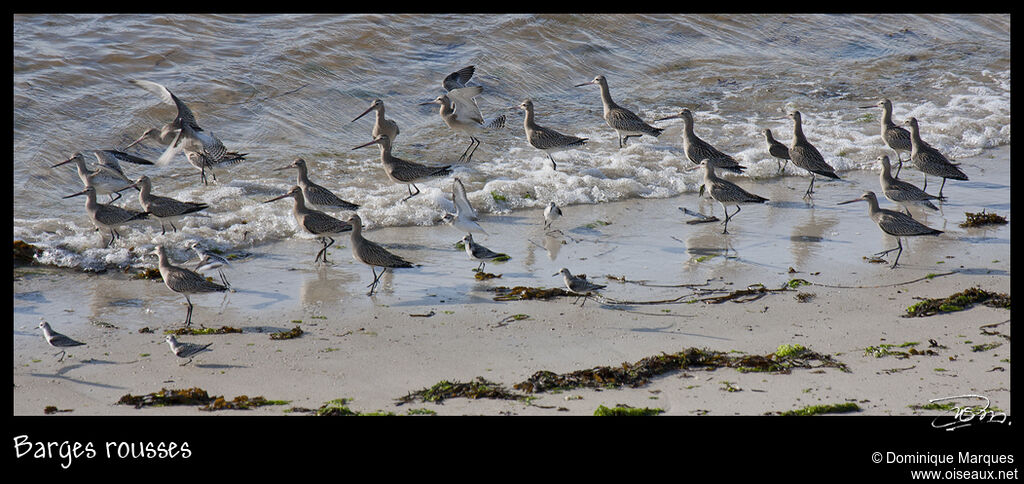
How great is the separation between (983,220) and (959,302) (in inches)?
88.3

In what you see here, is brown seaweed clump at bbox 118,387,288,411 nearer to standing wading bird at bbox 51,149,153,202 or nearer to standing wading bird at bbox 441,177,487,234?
standing wading bird at bbox 441,177,487,234

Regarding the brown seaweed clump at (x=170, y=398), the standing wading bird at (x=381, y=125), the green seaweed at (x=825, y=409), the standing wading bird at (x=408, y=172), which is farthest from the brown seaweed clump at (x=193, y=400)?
the standing wading bird at (x=381, y=125)

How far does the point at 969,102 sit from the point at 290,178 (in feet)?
30.1

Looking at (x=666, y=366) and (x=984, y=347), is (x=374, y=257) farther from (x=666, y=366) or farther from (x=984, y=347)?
(x=984, y=347)

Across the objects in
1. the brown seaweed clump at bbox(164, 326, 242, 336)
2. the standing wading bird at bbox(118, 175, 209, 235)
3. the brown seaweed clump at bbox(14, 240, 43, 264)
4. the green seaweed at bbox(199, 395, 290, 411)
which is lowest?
the green seaweed at bbox(199, 395, 290, 411)

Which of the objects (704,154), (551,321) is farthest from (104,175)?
(704,154)

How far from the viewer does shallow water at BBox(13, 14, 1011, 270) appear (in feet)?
27.7

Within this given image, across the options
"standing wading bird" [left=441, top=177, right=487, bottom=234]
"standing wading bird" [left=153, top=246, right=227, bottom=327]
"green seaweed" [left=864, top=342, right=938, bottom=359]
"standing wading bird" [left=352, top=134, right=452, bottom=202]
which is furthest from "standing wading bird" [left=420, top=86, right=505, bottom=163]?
"green seaweed" [left=864, top=342, right=938, bottom=359]

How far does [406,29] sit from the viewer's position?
1447 centimetres

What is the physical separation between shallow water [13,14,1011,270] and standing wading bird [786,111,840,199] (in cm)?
44

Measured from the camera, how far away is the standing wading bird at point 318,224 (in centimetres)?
700

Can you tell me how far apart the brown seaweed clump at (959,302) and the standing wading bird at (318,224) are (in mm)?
4147
